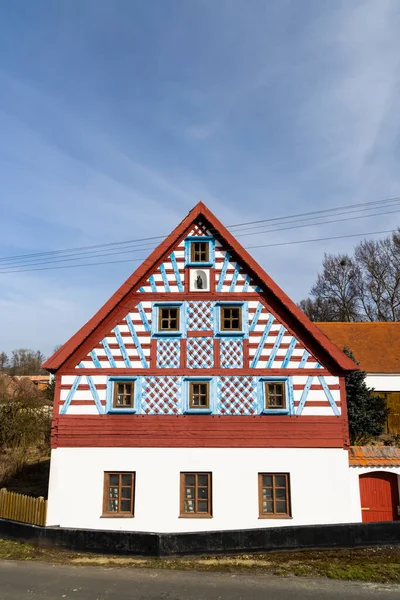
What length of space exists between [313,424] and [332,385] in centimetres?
146

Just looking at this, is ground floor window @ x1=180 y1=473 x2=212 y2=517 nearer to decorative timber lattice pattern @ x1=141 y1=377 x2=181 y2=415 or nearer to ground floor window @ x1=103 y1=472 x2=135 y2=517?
ground floor window @ x1=103 y1=472 x2=135 y2=517

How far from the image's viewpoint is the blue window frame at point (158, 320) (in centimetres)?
1565

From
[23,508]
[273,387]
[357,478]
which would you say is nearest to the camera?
[357,478]

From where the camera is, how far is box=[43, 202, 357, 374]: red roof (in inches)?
599

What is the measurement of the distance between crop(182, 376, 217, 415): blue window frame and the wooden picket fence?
5.46m

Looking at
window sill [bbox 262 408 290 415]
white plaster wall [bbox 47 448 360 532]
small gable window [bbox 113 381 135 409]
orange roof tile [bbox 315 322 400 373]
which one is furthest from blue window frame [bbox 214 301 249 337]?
orange roof tile [bbox 315 322 400 373]

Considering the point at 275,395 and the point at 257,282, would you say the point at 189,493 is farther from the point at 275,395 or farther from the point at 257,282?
the point at 257,282

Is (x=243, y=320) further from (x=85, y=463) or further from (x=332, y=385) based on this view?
(x=85, y=463)

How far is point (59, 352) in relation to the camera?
15.4 m

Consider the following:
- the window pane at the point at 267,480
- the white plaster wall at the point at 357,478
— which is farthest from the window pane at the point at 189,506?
the white plaster wall at the point at 357,478

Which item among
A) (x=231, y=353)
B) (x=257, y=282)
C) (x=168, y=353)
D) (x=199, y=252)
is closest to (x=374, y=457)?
(x=231, y=353)

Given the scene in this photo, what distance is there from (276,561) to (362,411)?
12.9 m

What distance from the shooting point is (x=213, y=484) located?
1447cm

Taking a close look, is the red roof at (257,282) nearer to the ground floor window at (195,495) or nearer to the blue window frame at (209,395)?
the blue window frame at (209,395)
